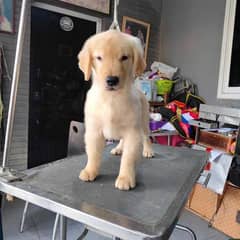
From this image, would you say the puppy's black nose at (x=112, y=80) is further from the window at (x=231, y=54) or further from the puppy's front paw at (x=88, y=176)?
the window at (x=231, y=54)

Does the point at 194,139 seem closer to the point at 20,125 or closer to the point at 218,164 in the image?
the point at 218,164

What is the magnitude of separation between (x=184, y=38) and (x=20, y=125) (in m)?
1.93

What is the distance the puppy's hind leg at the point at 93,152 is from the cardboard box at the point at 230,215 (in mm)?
1532

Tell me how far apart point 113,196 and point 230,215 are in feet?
5.34

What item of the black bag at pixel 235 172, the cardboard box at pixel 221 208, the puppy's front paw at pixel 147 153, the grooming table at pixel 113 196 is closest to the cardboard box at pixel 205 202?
the cardboard box at pixel 221 208

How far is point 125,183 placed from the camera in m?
0.87

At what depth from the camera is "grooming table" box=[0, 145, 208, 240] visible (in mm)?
680

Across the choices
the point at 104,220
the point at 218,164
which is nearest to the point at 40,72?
the point at 218,164

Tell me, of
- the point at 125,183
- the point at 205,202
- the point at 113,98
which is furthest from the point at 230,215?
the point at 113,98

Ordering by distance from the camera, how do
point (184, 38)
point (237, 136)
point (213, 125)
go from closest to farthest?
point (237, 136) → point (213, 125) → point (184, 38)

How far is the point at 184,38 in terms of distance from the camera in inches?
128

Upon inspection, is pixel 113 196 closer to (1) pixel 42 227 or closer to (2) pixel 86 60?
(2) pixel 86 60

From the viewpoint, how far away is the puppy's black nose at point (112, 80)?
2.53 ft

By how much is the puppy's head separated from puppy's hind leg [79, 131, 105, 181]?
0.17 m
